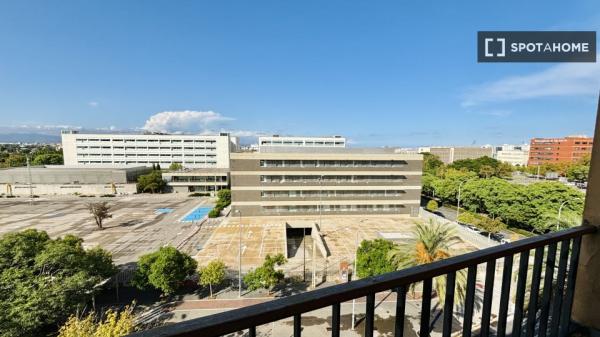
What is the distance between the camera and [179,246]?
20.9 meters

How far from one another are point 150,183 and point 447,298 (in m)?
51.3

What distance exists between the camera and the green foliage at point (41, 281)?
9078 millimetres

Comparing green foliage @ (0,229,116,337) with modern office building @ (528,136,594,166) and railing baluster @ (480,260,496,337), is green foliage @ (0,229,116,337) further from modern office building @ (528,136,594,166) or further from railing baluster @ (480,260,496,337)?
modern office building @ (528,136,594,166)

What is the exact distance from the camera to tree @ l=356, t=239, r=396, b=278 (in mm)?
13126

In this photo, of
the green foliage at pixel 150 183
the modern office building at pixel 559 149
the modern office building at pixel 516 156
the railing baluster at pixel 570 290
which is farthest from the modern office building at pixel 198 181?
the modern office building at pixel 516 156

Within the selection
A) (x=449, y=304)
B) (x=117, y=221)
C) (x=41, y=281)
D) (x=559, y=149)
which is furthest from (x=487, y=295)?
(x=559, y=149)

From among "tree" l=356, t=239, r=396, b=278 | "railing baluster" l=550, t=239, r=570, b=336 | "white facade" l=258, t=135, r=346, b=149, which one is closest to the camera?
"railing baluster" l=550, t=239, r=570, b=336

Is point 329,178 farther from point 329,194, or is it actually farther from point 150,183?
point 150,183

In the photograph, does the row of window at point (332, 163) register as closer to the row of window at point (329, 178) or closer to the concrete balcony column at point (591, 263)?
the row of window at point (329, 178)

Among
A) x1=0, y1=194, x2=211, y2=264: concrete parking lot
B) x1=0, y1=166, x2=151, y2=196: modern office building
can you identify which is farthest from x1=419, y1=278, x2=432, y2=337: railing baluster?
x1=0, y1=166, x2=151, y2=196: modern office building

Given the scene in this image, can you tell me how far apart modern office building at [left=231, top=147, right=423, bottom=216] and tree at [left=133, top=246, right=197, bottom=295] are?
45.9ft

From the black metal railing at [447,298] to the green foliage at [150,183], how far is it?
5092cm

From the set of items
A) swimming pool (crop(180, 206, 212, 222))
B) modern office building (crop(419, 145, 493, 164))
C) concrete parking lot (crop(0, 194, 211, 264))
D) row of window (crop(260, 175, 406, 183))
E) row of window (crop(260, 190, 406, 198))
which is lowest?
concrete parking lot (crop(0, 194, 211, 264))

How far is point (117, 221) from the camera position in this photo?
95.5 feet
